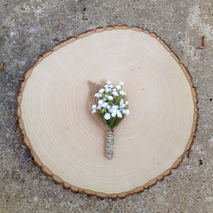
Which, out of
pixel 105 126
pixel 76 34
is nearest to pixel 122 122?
pixel 105 126

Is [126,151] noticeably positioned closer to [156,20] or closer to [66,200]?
[66,200]

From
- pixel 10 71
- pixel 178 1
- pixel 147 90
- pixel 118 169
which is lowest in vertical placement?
pixel 118 169

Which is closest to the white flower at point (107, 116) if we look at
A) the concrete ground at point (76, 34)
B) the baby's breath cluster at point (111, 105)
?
the baby's breath cluster at point (111, 105)

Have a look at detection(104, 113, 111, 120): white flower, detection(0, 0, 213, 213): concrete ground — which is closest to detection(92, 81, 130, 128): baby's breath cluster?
detection(104, 113, 111, 120): white flower

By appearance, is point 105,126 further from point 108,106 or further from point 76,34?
point 76,34

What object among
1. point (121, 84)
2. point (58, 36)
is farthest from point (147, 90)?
point (58, 36)

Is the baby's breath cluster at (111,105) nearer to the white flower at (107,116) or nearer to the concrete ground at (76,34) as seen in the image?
the white flower at (107,116)
